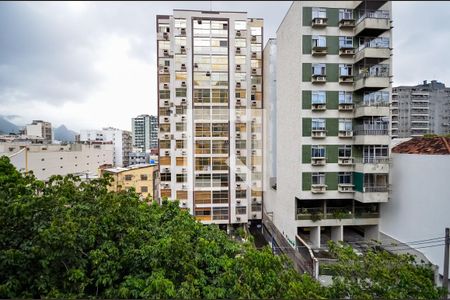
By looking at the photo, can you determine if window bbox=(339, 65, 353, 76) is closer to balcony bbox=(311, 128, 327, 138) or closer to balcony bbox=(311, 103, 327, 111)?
balcony bbox=(311, 103, 327, 111)

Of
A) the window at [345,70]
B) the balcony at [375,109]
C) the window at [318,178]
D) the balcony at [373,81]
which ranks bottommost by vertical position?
the window at [318,178]

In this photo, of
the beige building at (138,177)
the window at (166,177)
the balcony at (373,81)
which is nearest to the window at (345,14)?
the balcony at (373,81)

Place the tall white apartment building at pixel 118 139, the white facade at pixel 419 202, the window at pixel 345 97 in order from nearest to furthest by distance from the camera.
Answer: the white facade at pixel 419 202 < the window at pixel 345 97 < the tall white apartment building at pixel 118 139

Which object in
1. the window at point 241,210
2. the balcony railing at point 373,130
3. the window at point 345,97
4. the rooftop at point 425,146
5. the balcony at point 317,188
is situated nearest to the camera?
the rooftop at point 425,146

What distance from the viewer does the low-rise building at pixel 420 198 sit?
6.17 meters

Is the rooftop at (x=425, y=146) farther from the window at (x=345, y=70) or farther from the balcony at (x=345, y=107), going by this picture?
the window at (x=345, y=70)

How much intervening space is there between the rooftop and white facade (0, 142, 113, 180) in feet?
38.4

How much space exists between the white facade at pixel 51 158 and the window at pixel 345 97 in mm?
10232

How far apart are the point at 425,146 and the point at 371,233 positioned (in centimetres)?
380

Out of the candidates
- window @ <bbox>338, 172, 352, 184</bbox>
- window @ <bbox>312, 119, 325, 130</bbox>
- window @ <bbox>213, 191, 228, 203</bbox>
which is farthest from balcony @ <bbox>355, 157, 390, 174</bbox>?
window @ <bbox>213, 191, 228, 203</bbox>

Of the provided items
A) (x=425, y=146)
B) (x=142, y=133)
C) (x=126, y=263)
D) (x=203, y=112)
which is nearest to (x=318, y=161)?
(x=425, y=146)

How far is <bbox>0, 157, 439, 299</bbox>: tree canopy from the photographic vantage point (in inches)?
106

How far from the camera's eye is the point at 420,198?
686 cm

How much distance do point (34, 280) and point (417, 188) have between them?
9127mm
